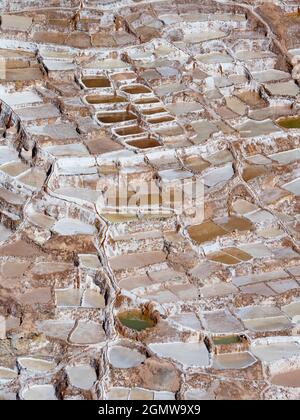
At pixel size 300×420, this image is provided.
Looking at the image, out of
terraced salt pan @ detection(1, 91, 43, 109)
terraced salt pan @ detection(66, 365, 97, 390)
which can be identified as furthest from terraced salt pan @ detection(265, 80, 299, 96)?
terraced salt pan @ detection(66, 365, 97, 390)

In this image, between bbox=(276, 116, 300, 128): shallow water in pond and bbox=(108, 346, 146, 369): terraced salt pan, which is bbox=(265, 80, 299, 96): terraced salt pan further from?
bbox=(108, 346, 146, 369): terraced salt pan

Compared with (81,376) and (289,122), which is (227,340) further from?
(289,122)

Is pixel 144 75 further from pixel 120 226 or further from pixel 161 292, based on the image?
pixel 161 292

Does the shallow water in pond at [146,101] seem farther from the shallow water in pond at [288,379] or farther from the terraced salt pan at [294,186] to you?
the shallow water in pond at [288,379]

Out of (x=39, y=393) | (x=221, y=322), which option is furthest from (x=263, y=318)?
(x=39, y=393)

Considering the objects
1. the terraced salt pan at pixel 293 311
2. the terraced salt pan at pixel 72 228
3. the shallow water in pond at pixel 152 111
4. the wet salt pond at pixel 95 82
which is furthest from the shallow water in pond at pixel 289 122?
the terraced salt pan at pixel 293 311
